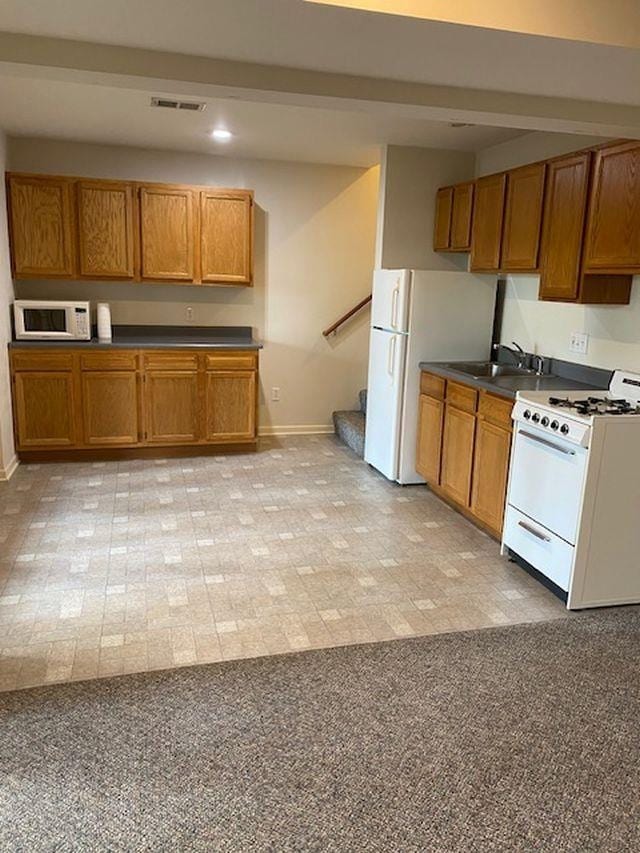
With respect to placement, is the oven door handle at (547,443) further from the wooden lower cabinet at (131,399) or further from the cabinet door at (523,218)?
the wooden lower cabinet at (131,399)

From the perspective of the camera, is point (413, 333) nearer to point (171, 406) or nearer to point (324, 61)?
point (171, 406)

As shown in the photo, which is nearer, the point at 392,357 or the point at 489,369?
the point at 489,369

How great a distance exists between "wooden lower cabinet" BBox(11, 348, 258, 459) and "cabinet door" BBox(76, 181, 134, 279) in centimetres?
69

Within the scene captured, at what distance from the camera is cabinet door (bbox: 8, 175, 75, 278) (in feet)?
16.2

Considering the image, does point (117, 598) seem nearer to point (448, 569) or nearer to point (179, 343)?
point (448, 569)

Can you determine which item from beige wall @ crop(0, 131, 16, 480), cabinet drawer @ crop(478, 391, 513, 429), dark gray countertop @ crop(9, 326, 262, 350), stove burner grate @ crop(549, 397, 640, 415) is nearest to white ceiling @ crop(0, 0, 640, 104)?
stove burner grate @ crop(549, 397, 640, 415)

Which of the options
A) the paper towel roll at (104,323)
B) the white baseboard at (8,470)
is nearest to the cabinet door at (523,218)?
the paper towel roll at (104,323)

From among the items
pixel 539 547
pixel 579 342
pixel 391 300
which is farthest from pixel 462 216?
pixel 539 547

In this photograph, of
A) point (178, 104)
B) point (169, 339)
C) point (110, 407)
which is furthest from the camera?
point (169, 339)

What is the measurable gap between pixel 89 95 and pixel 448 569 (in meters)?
3.35

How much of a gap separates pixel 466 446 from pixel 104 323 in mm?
3076

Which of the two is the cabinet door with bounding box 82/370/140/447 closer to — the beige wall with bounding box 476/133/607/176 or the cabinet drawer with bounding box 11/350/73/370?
the cabinet drawer with bounding box 11/350/73/370

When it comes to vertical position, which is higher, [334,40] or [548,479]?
[334,40]

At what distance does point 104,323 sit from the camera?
532cm
